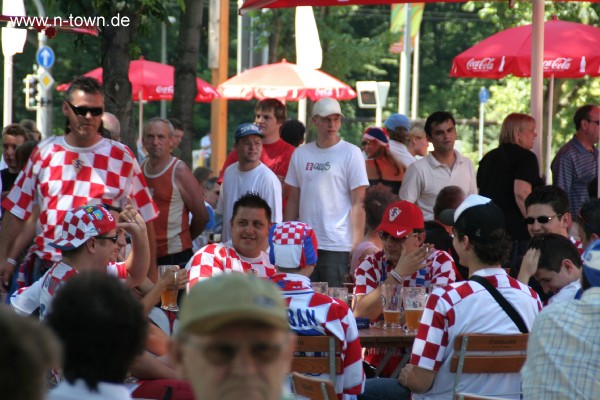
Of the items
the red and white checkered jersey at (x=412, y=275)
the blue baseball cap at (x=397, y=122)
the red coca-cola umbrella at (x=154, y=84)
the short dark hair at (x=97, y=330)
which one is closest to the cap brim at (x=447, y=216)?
the red and white checkered jersey at (x=412, y=275)

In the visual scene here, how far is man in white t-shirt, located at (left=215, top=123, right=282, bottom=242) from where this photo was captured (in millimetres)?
9242

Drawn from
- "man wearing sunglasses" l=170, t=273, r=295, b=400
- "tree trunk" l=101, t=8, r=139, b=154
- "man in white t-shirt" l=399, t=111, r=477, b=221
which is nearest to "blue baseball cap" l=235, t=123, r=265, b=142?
"man in white t-shirt" l=399, t=111, r=477, b=221

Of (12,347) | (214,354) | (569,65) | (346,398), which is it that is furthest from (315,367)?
(569,65)

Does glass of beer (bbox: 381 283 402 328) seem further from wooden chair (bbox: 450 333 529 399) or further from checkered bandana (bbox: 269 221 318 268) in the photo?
wooden chair (bbox: 450 333 529 399)

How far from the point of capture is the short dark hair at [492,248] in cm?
553

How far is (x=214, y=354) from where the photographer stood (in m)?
2.13

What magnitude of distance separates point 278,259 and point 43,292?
3.75 ft

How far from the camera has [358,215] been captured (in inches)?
388

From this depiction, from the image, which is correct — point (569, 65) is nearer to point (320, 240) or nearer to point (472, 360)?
point (320, 240)

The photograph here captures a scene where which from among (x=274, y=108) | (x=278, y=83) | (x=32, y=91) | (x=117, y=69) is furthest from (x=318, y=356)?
(x=32, y=91)

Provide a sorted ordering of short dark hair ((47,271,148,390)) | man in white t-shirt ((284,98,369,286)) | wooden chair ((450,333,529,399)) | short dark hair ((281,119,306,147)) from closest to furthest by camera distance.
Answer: short dark hair ((47,271,148,390))
wooden chair ((450,333,529,399))
man in white t-shirt ((284,98,369,286))
short dark hair ((281,119,306,147))

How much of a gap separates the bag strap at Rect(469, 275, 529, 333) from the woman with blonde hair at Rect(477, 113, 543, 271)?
4.23 m

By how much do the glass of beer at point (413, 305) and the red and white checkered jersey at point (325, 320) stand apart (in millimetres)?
841

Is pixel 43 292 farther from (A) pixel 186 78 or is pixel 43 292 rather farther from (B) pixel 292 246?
(A) pixel 186 78
